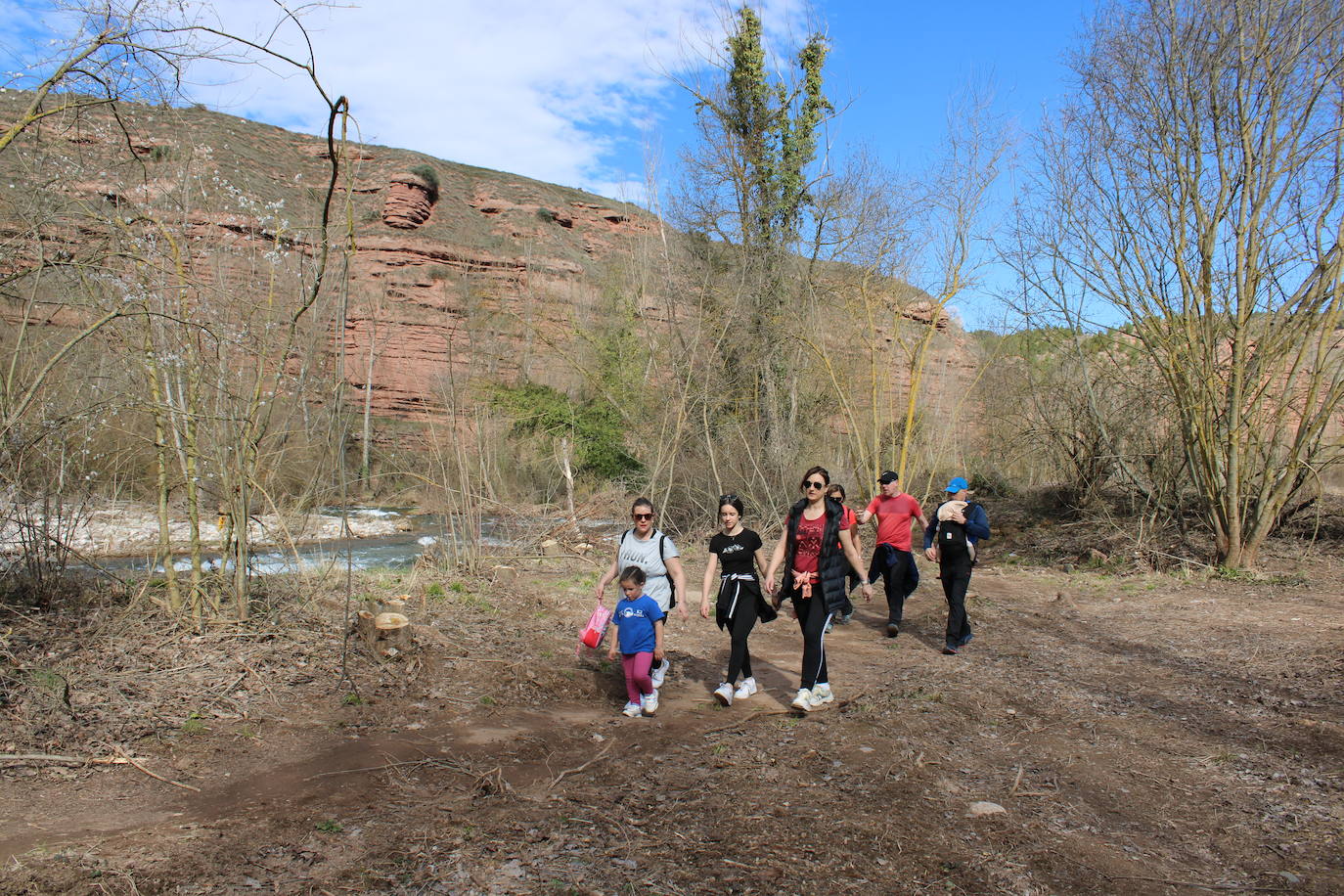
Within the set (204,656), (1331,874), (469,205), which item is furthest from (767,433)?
(469,205)

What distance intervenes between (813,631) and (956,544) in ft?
7.69

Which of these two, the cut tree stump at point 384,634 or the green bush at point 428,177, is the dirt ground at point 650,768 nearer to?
the cut tree stump at point 384,634

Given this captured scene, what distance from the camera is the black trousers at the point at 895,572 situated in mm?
8875

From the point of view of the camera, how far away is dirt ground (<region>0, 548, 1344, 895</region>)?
141 inches

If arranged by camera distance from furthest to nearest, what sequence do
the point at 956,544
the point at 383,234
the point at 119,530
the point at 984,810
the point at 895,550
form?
the point at 383,234 < the point at 895,550 < the point at 119,530 < the point at 956,544 < the point at 984,810

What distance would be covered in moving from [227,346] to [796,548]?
4.63 metres

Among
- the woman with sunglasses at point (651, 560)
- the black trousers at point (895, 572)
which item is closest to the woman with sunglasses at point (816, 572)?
the woman with sunglasses at point (651, 560)

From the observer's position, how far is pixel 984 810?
13.8 ft

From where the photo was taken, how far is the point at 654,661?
638 cm

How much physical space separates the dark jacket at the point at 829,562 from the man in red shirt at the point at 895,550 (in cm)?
286

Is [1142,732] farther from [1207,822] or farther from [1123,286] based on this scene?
[1123,286]

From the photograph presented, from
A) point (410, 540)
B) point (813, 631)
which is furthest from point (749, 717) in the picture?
point (410, 540)

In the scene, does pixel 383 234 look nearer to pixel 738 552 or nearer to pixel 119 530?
pixel 119 530

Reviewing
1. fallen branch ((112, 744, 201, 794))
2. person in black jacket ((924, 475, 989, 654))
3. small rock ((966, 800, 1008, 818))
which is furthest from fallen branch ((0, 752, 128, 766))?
person in black jacket ((924, 475, 989, 654))
